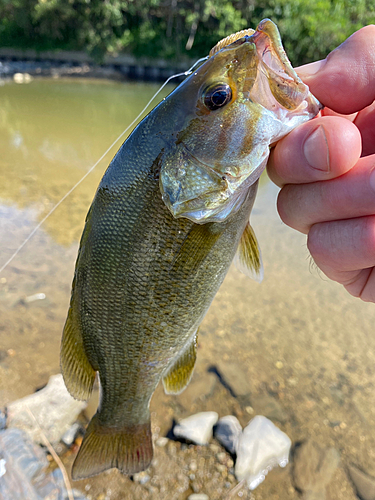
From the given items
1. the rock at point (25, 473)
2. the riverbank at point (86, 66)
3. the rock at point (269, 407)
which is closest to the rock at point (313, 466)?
the rock at point (269, 407)

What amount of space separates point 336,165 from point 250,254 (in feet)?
1.75

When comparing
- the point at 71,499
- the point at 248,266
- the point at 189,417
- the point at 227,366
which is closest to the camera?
the point at 248,266

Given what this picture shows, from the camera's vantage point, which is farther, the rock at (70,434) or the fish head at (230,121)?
the rock at (70,434)

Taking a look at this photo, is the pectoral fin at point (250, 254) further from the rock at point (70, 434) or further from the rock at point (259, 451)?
the rock at point (70, 434)

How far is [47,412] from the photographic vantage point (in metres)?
2.93

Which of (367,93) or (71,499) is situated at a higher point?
(367,93)

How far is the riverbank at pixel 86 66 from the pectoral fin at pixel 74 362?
26743 millimetres

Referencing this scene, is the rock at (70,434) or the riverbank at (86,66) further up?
the rock at (70,434)

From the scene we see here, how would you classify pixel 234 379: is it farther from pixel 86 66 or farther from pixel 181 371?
pixel 86 66

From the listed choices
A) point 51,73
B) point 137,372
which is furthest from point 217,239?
point 51,73

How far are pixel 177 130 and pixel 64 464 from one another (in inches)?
108

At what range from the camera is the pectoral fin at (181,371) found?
1770mm

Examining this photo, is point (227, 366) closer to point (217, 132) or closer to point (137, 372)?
point (137, 372)

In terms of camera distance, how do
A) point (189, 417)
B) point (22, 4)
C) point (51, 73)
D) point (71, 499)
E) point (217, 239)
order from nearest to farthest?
point (217, 239) < point (71, 499) < point (189, 417) < point (51, 73) < point (22, 4)
